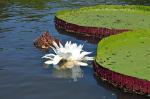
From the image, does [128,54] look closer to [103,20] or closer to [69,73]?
[69,73]

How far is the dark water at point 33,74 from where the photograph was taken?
7.79 metres

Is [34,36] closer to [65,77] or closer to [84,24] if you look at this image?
[84,24]

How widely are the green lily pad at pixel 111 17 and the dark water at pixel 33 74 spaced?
79 cm

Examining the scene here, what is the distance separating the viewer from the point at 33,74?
8883mm

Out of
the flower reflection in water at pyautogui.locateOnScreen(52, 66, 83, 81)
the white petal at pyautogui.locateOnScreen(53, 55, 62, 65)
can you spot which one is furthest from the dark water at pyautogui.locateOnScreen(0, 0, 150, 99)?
the white petal at pyautogui.locateOnScreen(53, 55, 62, 65)

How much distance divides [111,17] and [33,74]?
235 inches

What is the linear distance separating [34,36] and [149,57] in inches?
A: 182

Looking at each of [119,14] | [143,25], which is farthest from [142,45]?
[119,14]

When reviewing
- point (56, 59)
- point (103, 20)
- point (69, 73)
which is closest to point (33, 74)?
point (56, 59)

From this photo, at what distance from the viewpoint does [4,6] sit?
722 inches

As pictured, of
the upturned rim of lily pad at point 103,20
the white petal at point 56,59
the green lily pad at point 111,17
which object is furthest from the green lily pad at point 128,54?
the green lily pad at point 111,17

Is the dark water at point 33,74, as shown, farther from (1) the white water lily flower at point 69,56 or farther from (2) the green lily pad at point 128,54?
(2) the green lily pad at point 128,54

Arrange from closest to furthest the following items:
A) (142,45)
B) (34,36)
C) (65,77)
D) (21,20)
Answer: (65,77) < (142,45) < (34,36) < (21,20)

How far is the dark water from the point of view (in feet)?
25.6
